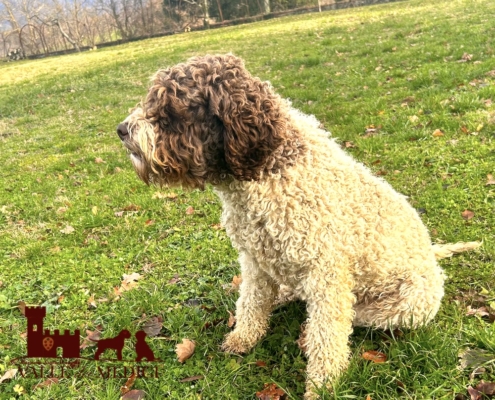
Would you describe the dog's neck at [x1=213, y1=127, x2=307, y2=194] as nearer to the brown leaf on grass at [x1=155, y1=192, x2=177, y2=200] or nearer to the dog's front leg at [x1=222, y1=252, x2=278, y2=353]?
the dog's front leg at [x1=222, y1=252, x2=278, y2=353]

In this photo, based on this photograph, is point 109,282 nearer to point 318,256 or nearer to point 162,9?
point 318,256

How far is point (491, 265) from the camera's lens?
3906 mm

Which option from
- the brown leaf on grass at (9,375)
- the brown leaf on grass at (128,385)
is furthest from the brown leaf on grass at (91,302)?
the brown leaf on grass at (128,385)

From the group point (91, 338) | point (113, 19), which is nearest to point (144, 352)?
point (91, 338)

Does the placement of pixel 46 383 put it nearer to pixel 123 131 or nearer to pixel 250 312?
pixel 250 312

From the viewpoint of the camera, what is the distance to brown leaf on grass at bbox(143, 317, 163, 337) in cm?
383

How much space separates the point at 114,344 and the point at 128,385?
42 cm

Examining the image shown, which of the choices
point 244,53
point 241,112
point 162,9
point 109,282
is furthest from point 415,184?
point 162,9

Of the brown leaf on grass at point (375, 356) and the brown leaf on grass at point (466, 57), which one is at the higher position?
the brown leaf on grass at point (466, 57)

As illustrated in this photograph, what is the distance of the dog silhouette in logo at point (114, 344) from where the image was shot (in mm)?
3544

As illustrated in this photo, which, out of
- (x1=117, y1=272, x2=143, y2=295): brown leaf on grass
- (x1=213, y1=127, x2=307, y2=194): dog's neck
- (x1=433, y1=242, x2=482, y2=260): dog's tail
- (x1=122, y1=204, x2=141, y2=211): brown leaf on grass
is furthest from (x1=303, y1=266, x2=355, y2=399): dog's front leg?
(x1=122, y1=204, x2=141, y2=211): brown leaf on grass

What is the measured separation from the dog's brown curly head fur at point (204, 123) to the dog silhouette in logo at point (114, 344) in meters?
1.72

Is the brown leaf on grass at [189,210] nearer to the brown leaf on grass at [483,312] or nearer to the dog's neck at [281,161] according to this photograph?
the dog's neck at [281,161]

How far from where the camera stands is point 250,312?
3.63 metres
